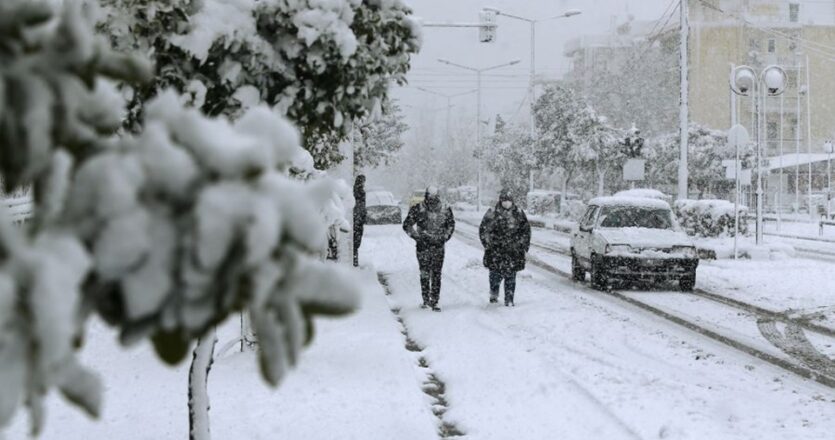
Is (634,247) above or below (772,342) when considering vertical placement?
above

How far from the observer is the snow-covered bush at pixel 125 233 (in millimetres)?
1342

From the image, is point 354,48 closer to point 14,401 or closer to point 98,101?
point 98,101

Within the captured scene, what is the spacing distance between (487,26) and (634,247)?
12029mm

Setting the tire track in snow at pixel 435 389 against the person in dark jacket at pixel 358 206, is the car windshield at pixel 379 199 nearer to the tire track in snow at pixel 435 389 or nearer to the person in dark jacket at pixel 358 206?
the person in dark jacket at pixel 358 206

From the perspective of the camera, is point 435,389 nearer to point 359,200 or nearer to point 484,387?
point 484,387

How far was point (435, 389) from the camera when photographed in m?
7.63

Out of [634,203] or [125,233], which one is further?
[634,203]

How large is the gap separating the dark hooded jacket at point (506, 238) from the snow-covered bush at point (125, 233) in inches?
442

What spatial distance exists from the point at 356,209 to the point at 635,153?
1998 cm

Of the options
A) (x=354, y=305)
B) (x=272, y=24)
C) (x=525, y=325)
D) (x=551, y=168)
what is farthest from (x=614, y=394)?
(x=551, y=168)

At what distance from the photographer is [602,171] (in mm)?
41438

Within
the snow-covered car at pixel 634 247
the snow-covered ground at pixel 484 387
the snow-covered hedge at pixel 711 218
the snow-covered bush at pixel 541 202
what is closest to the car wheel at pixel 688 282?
the snow-covered car at pixel 634 247

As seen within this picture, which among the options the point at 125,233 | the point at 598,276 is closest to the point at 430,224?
the point at 598,276

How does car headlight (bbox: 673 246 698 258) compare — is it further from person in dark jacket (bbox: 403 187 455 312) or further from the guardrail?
the guardrail
